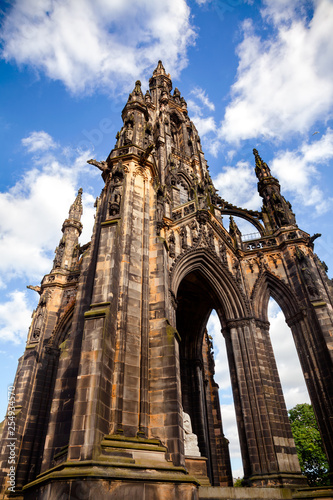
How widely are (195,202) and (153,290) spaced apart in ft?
25.9

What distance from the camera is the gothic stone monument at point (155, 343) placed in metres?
6.35

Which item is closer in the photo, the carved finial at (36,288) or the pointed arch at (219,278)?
the pointed arch at (219,278)

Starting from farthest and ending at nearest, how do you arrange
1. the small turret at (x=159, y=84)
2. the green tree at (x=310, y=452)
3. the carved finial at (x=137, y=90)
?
the small turret at (x=159, y=84) → the green tree at (x=310, y=452) → the carved finial at (x=137, y=90)

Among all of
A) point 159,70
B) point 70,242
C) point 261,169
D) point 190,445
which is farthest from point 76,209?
point 159,70

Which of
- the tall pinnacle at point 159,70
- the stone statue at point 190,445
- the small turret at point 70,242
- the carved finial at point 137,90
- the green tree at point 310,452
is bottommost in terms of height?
the stone statue at point 190,445

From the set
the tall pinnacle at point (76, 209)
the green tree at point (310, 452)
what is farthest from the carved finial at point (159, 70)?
the green tree at point (310, 452)

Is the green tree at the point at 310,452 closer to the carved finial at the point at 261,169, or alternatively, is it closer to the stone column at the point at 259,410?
the stone column at the point at 259,410

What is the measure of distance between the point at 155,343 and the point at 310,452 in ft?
79.4

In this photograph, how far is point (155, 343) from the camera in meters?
8.36

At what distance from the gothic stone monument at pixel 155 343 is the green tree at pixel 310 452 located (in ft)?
43.3

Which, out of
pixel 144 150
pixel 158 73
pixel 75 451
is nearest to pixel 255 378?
pixel 75 451

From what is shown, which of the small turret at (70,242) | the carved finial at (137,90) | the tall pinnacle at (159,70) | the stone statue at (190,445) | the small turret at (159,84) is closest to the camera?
the stone statue at (190,445)

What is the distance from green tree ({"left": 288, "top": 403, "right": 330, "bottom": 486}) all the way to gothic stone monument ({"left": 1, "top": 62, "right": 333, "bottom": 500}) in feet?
43.3

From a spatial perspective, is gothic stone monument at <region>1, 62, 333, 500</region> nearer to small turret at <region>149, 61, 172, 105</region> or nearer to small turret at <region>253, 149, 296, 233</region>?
small turret at <region>253, 149, 296, 233</region>
